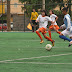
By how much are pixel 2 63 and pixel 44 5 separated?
1083 inches

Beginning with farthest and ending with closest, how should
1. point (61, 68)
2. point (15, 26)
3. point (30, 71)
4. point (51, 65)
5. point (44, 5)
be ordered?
point (15, 26), point (44, 5), point (51, 65), point (61, 68), point (30, 71)

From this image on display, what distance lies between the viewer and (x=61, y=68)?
7520mm

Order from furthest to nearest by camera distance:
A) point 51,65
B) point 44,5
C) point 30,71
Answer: point 44,5, point 51,65, point 30,71

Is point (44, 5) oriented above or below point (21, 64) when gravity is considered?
above

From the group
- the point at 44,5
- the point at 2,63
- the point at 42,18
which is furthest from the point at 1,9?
the point at 2,63

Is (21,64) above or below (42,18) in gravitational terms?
below

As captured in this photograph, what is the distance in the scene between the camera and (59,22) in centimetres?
3588

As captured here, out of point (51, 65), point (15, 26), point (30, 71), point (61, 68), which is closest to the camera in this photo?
point (30, 71)

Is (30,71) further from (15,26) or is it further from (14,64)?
(15,26)

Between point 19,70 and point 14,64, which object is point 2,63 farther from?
point 19,70

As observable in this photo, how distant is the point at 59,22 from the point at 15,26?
10.0 metres

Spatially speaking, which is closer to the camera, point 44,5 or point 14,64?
point 14,64

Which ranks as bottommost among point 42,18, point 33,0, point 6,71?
point 6,71

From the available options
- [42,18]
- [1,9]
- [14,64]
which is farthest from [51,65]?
[1,9]
